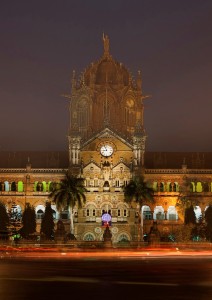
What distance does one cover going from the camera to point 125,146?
11844 centimetres

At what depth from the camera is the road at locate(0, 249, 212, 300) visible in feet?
113

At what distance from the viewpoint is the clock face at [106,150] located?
388 ft

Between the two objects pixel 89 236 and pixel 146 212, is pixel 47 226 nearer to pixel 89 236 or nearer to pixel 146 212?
pixel 89 236

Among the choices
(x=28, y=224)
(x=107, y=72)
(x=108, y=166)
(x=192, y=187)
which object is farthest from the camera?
(x=107, y=72)

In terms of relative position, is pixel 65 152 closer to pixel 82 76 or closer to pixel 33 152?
pixel 33 152

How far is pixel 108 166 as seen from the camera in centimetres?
11750

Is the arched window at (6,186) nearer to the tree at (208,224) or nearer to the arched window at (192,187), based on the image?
the arched window at (192,187)

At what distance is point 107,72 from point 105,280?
88.7 m

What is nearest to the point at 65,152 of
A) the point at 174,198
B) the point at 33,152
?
the point at 33,152

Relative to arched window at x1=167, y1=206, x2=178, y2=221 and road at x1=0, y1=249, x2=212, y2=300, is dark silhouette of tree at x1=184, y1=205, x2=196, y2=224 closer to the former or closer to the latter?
arched window at x1=167, y1=206, x2=178, y2=221

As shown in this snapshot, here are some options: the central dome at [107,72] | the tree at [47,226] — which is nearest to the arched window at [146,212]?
the tree at [47,226]

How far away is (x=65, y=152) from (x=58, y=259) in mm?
70845

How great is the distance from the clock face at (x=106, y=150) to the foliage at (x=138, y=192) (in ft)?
31.9

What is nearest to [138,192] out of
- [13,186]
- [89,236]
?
[89,236]
